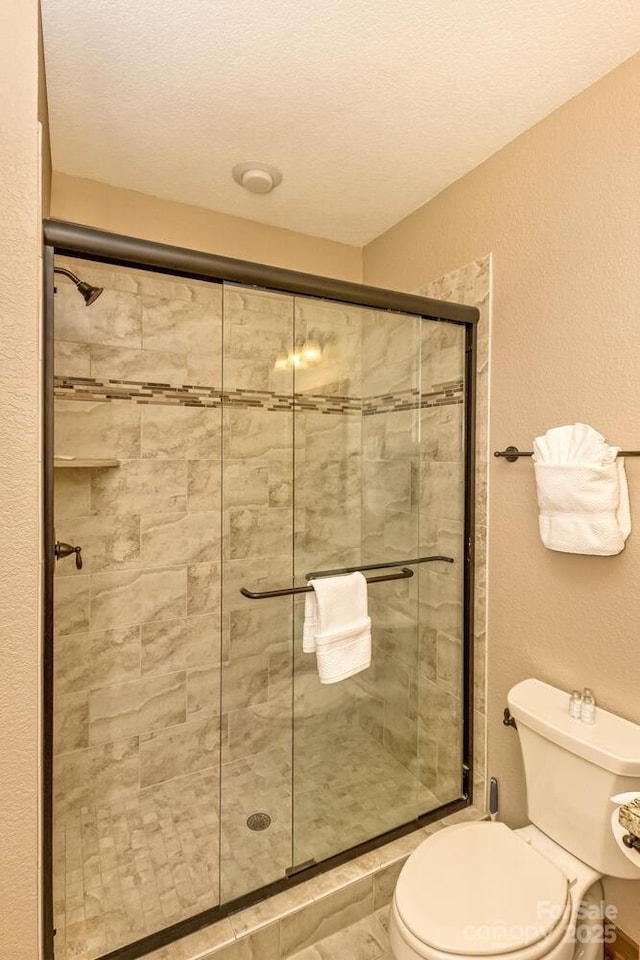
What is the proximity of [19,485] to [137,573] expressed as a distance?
1.11m

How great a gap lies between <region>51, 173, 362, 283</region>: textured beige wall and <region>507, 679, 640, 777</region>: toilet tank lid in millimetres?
2074

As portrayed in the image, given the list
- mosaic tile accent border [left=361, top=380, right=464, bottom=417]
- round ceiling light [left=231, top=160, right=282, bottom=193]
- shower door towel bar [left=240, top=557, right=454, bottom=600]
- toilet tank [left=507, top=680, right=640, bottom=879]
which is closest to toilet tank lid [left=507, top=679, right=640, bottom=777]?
toilet tank [left=507, top=680, right=640, bottom=879]

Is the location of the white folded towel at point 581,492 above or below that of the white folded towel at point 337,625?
above

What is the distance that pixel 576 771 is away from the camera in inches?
52.5

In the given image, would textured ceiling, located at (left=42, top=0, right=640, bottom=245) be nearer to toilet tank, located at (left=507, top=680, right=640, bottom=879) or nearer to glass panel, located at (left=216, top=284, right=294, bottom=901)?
glass panel, located at (left=216, top=284, right=294, bottom=901)

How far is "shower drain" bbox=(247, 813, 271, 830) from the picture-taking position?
5.57 feet

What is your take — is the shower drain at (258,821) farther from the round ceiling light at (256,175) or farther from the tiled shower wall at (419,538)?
the round ceiling light at (256,175)

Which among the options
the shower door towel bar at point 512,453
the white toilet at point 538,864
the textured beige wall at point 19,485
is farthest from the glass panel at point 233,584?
the white toilet at point 538,864

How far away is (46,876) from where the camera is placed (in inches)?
47.1

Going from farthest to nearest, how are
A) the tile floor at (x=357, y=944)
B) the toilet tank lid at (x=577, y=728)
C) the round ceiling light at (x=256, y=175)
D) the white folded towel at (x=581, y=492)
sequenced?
the round ceiling light at (x=256, y=175)
the tile floor at (x=357, y=944)
the white folded towel at (x=581, y=492)
the toilet tank lid at (x=577, y=728)

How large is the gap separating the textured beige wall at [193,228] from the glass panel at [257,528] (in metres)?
0.89

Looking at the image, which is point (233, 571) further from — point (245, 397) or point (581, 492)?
point (581, 492)

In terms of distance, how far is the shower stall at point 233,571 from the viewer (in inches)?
59.9

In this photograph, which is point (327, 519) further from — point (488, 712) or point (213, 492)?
point (488, 712)
